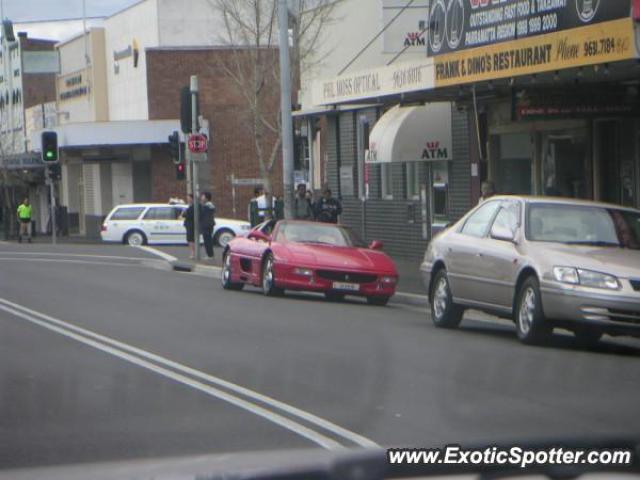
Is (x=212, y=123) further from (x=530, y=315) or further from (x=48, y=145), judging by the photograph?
(x=530, y=315)

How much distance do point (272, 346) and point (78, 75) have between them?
53738 mm

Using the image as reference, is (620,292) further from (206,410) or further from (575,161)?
(575,161)

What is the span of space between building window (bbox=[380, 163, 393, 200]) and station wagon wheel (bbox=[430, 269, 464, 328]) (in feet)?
49.2

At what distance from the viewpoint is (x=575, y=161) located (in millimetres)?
24156

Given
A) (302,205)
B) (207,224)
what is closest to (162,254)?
(207,224)

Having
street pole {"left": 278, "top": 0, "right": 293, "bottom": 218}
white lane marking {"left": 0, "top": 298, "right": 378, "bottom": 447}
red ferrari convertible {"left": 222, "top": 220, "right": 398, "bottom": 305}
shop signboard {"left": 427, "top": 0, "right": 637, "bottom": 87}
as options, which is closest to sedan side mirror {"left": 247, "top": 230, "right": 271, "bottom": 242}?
red ferrari convertible {"left": 222, "top": 220, "right": 398, "bottom": 305}

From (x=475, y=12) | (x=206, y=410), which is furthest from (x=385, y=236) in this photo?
(x=206, y=410)

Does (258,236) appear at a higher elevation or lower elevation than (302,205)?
lower

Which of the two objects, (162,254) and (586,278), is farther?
(162,254)

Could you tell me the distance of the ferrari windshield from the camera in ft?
68.9

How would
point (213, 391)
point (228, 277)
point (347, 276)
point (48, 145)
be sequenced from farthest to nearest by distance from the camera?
1. point (48, 145)
2. point (228, 277)
3. point (347, 276)
4. point (213, 391)

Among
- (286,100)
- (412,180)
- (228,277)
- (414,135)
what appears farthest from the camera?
(412,180)

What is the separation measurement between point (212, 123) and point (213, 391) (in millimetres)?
45711

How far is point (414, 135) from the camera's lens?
27.5 meters
